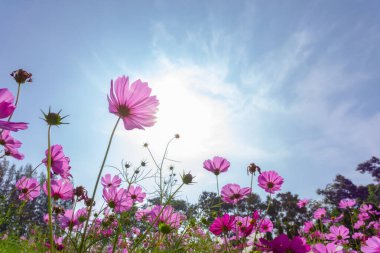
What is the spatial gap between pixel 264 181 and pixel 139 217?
0.97m

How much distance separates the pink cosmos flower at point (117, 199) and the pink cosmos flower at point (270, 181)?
93 centimetres

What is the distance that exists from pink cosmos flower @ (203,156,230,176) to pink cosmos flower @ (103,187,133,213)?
74 cm

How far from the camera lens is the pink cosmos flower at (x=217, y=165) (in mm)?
2307

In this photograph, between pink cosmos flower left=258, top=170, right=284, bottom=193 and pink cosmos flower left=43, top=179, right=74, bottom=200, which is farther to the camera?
pink cosmos flower left=258, top=170, right=284, bottom=193

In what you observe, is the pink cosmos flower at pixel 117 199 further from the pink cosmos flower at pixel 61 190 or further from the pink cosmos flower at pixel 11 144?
the pink cosmos flower at pixel 11 144

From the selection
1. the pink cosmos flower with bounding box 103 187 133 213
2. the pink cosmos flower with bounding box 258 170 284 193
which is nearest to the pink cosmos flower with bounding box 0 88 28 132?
the pink cosmos flower with bounding box 103 187 133 213

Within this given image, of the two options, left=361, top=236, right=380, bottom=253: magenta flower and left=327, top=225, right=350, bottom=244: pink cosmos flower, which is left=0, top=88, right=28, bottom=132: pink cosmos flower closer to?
left=361, top=236, right=380, bottom=253: magenta flower

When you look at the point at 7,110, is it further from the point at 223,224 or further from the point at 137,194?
the point at 137,194

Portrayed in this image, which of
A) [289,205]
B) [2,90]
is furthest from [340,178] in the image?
[2,90]

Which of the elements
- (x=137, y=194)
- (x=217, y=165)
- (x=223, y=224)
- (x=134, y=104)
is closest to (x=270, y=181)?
(x=217, y=165)

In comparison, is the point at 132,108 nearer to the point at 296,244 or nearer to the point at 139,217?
the point at 296,244

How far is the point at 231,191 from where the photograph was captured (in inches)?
87.7

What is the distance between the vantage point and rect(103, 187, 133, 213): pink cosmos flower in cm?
170

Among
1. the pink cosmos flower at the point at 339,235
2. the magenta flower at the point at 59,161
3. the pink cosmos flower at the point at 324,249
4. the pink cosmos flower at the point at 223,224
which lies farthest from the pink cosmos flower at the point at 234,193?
the pink cosmos flower at the point at 339,235
